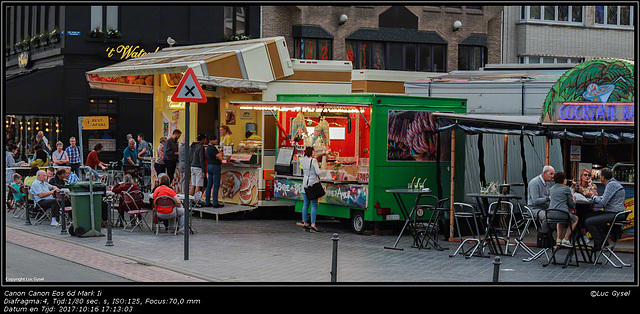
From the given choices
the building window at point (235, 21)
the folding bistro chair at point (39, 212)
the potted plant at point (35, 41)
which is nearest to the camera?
the folding bistro chair at point (39, 212)

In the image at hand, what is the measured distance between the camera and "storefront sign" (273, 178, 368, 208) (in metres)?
15.8

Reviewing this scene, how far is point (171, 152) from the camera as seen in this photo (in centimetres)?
1964

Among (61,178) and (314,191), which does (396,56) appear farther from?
(61,178)

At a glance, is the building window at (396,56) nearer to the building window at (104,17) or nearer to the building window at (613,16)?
the building window at (613,16)

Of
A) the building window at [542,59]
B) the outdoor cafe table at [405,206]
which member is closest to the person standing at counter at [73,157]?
the outdoor cafe table at [405,206]

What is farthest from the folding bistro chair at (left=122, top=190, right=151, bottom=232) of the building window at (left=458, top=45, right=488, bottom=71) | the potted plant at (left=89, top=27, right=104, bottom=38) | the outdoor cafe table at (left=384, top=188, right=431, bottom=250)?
the building window at (left=458, top=45, right=488, bottom=71)

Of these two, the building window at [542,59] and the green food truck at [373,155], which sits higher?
the building window at [542,59]

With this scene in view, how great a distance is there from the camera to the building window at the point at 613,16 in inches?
1499

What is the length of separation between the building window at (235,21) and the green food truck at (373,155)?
16.2m

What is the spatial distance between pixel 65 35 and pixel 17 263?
790 inches

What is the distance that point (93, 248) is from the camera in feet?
44.7

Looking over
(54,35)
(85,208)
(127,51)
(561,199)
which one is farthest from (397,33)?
(561,199)
